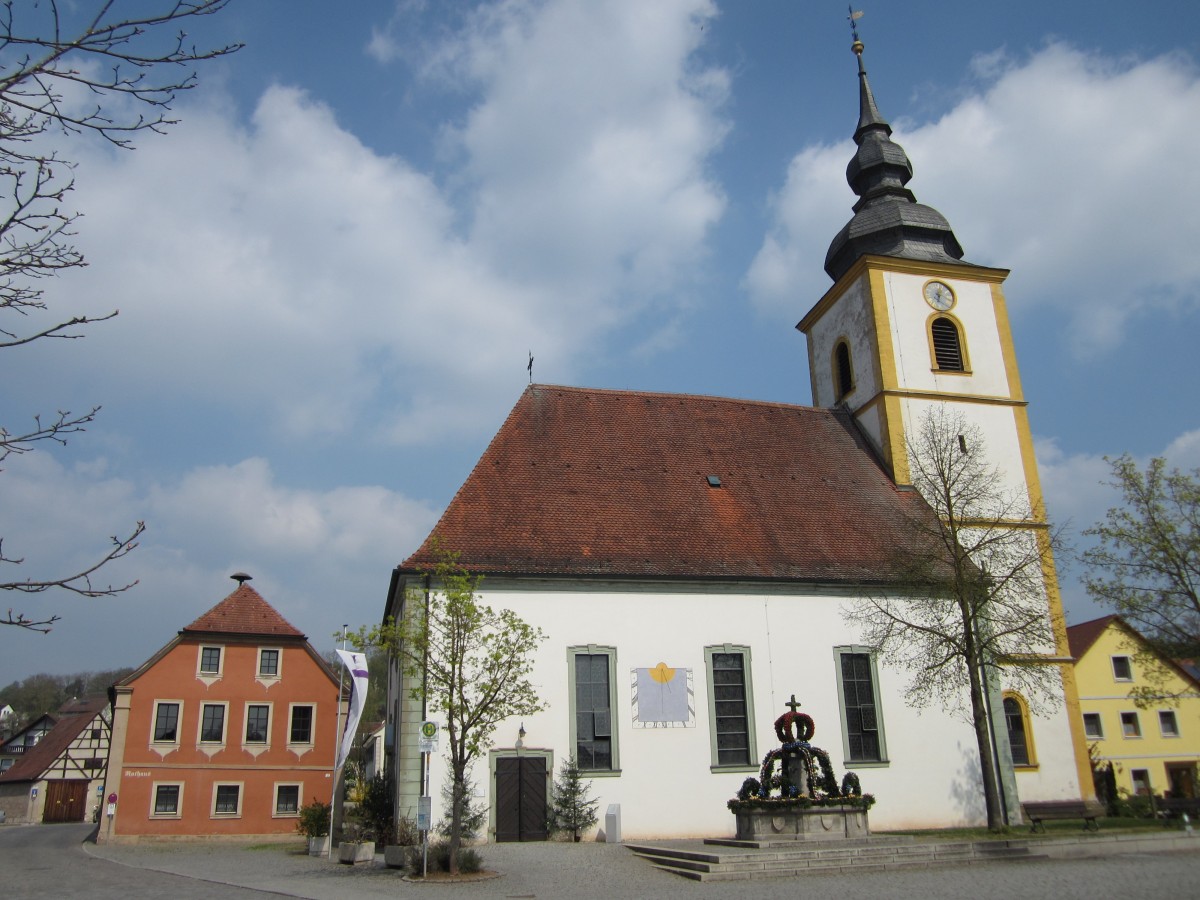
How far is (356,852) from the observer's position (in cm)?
1812

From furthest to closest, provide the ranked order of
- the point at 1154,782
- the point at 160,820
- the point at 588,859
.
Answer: the point at 1154,782 < the point at 160,820 < the point at 588,859

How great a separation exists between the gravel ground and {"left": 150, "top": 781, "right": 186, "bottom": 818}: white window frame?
53.8 feet

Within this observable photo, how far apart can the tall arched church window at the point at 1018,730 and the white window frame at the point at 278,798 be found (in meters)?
23.7

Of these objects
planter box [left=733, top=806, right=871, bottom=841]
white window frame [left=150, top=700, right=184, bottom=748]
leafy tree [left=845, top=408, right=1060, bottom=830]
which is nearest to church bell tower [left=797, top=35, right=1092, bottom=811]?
leafy tree [left=845, top=408, right=1060, bottom=830]

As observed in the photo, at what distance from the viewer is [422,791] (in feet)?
62.4

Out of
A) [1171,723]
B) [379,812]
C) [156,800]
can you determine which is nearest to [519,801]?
[379,812]

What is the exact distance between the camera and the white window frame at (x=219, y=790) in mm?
32969

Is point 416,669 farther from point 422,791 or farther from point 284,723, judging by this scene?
point 284,723

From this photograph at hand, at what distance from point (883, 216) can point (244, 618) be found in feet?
87.1

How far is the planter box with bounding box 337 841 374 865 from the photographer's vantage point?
18109 millimetres

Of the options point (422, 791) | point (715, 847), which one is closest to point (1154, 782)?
point (715, 847)

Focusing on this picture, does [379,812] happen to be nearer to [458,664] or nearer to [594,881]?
[458,664]

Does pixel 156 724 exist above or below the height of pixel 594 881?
above

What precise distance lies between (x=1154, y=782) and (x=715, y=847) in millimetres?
31800
